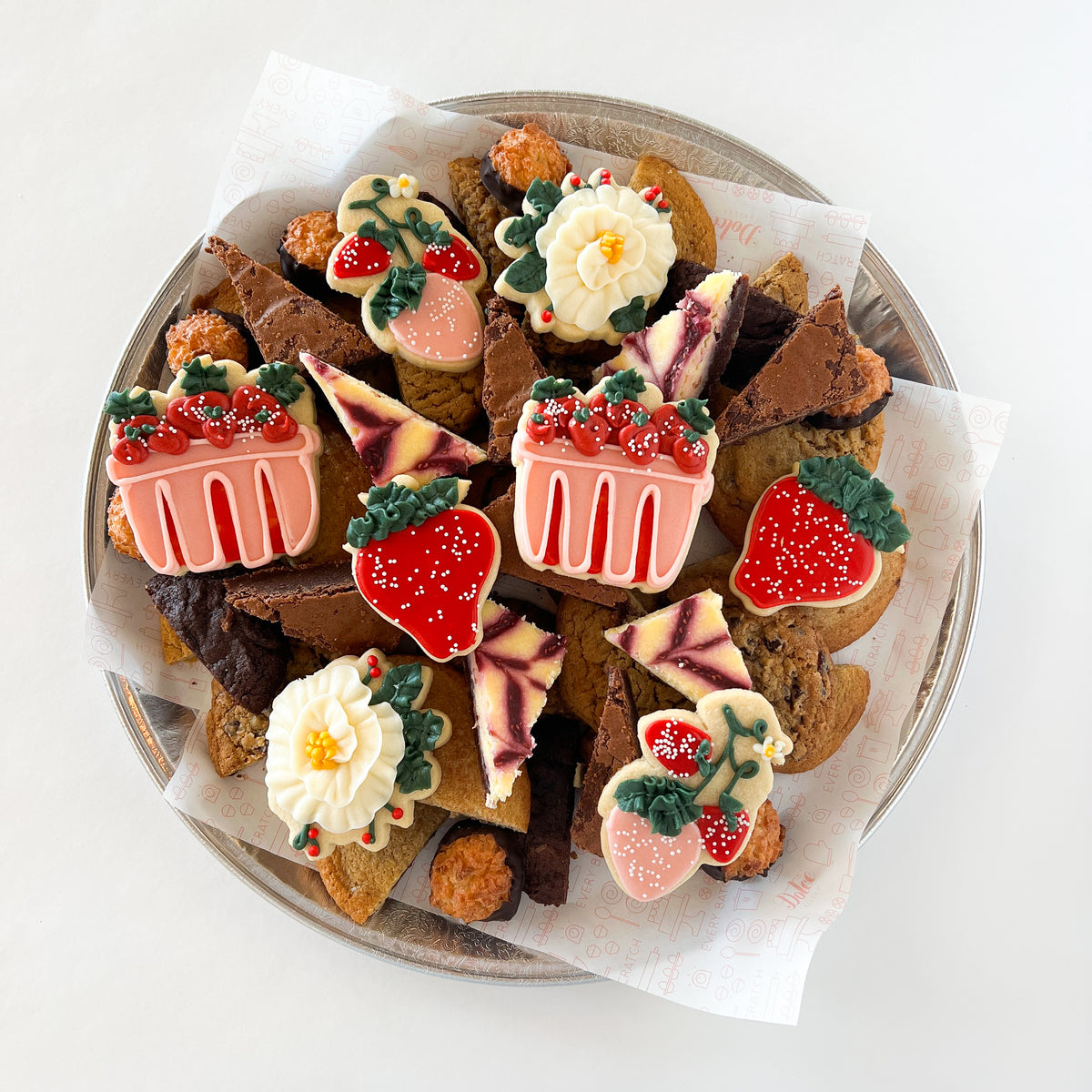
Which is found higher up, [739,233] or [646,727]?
[739,233]

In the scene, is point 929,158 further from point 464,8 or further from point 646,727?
point 646,727

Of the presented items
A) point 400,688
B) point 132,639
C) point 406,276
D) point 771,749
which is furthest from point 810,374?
point 132,639

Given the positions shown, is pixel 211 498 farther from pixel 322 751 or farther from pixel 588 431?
pixel 588 431

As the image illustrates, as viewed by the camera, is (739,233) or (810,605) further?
(739,233)

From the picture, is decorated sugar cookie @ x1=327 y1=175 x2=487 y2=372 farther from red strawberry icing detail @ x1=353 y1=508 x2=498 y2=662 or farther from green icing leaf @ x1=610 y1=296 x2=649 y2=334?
red strawberry icing detail @ x1=353 y1=508 x2=498 y2=662

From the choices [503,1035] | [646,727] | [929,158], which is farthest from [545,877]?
[929,158]
